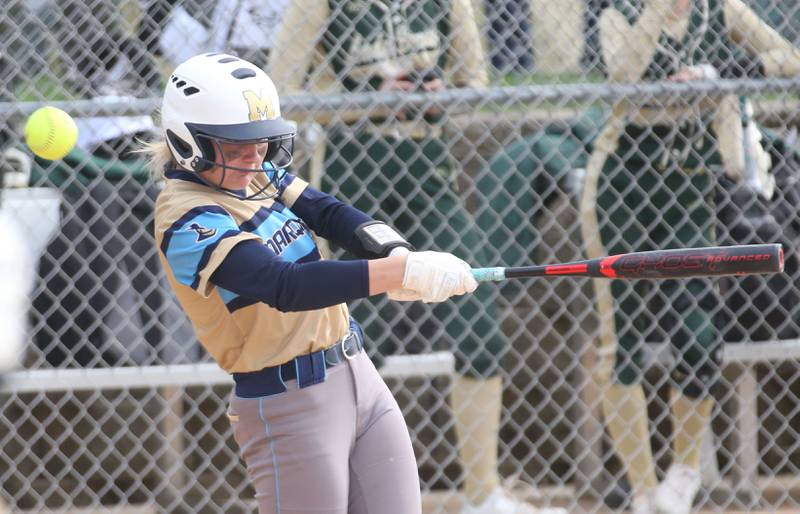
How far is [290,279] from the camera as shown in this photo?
7.95 feet

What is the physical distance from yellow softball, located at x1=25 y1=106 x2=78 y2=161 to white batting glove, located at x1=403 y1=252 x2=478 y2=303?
102cm

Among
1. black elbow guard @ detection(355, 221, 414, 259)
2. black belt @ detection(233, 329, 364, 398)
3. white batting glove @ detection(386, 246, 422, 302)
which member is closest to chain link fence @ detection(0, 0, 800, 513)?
black elbow guard @ detection(355, 221, 414, 259)

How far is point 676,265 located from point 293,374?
0.88 metres

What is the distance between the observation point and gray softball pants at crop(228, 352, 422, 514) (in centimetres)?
261

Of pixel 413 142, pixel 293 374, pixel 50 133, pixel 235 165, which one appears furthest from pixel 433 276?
pixel 413 142

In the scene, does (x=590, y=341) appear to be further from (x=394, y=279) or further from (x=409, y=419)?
(x=394, y=279)

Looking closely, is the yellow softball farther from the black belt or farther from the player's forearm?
the player's forearm

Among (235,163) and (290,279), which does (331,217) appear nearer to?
(235,163)

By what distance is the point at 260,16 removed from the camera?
410cm

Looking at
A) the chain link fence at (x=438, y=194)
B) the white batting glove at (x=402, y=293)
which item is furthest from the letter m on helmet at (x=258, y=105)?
the chain link fence at (x=438, y=194)

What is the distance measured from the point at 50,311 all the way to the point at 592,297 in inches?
75.0

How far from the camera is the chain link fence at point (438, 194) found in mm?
3881

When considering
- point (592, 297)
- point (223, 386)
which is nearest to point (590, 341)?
point (592, 297)

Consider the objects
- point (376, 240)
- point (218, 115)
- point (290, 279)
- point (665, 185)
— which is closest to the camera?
point (290, 279)
